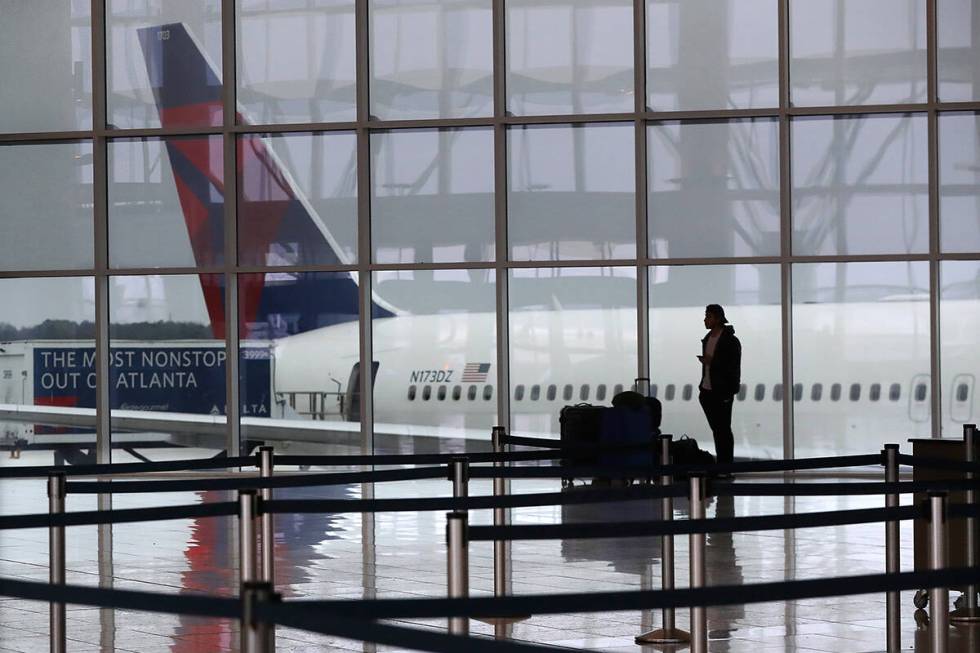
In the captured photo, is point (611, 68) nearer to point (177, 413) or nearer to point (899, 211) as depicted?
point (899, 211)

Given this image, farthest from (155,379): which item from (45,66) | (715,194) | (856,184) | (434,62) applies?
(856,184)

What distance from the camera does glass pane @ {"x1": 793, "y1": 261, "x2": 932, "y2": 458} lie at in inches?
650

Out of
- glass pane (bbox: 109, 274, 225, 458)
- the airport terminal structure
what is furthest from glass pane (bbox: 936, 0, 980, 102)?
glass pane (bbox: 109, 274, 225, 458)

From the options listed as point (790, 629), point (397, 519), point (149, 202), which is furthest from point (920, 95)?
point (790, 629)

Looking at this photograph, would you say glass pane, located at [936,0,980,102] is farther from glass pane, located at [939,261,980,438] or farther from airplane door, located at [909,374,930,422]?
airplane door, located at [909,374,930,422]

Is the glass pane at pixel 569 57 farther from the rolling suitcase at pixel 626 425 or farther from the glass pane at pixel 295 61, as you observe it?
the rolling suitcase at pixel 626 425

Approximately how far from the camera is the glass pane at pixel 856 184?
53.5ft

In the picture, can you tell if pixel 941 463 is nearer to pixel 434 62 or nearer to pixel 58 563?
pixel 58 563

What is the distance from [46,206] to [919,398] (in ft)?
32.3

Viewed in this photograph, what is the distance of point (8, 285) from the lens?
17516mm

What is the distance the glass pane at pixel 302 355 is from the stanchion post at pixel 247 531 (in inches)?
442

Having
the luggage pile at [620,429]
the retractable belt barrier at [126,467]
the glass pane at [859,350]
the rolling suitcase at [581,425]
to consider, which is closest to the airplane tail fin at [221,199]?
the rolling suitcase at [581,425]

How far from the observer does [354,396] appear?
56.7 ft

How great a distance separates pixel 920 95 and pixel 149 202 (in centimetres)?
846
